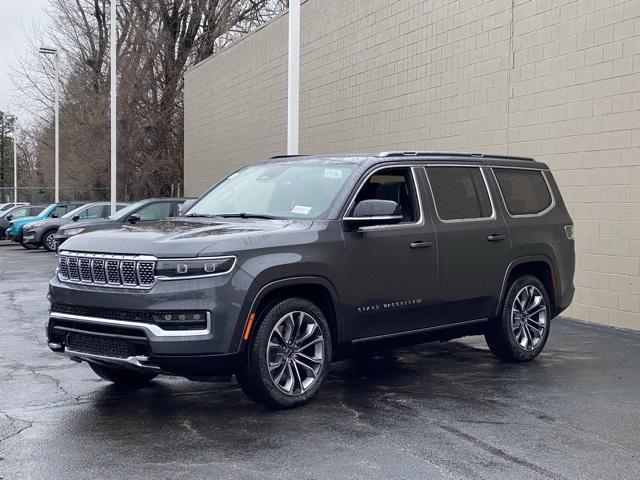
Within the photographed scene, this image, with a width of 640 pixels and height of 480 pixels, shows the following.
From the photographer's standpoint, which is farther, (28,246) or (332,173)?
(28,246)

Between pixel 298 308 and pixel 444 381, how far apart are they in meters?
1.88

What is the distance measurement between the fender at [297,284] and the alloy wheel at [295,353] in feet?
0.73

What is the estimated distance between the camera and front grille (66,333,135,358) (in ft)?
19.9

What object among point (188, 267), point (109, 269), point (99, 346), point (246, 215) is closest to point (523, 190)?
point (246, 215)

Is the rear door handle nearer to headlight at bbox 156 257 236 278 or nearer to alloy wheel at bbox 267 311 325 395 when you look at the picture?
alloy wheel at bbox 267 311 325 395

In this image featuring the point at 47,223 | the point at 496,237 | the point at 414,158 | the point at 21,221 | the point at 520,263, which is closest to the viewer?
the point at 414,158

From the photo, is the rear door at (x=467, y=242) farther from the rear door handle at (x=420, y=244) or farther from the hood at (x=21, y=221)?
the hood at (x=21, y=221)

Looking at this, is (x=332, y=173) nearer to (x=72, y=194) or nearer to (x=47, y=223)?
(x=47, y=223)

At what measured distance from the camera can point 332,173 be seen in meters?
7.32

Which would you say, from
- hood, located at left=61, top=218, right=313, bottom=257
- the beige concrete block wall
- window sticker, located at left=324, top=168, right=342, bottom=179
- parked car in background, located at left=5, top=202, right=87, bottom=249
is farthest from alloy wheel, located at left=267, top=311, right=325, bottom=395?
parked car in background, located at left=5, top=202, right=87, bottom=249

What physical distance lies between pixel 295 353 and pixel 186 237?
119 centimetres

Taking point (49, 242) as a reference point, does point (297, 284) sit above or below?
above

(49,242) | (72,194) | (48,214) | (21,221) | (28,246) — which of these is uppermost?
(72,194)

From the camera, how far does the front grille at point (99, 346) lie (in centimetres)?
605
